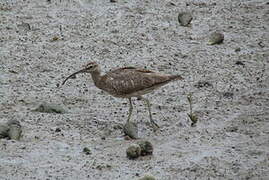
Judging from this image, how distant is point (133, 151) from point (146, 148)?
181 millimetres

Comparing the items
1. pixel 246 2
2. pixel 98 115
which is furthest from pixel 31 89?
pixel 246 2

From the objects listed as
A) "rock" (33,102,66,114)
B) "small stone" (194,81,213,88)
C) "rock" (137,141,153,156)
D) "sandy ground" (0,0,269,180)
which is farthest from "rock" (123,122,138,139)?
"small stone" (194,81,213,88)

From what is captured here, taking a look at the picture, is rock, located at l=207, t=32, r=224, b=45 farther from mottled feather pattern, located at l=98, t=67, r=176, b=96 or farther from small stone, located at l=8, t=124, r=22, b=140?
small stone, located at l=8, t=124, r=22, b=140

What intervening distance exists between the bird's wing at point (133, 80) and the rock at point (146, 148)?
902 mm

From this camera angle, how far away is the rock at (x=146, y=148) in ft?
25.3

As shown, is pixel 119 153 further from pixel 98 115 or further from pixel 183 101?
pixel 183 101

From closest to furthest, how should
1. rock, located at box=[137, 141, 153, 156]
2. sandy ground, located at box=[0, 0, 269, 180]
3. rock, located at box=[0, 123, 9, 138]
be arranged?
sandy ground, located at box=[0, 0, 269, 180]
rock, located at box=[137, 141, 153, 156]
rock, located at box=[0, 123, 9, 138]

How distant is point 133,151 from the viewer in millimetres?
7613

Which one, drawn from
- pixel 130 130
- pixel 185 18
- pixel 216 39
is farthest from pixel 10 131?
pixel 185 18

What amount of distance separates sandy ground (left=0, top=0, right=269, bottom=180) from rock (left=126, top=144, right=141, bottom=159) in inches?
3.0

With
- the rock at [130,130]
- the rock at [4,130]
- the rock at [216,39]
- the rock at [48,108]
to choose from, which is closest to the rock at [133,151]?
the rock at [130,130]

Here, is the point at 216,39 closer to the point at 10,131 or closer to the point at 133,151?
the point at 133,151

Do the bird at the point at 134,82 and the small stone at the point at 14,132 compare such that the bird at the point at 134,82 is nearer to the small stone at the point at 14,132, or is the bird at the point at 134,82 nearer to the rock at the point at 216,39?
the small stone at the point at 14,132

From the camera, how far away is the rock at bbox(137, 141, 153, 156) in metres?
7.72
